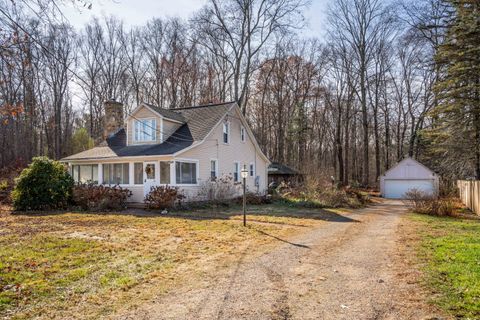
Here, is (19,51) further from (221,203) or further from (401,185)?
(401,185)

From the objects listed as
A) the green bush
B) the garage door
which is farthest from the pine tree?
the green bush

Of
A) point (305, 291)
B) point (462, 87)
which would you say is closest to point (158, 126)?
point (462, 87)

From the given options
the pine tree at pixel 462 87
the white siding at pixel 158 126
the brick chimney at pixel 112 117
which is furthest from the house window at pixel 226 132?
the pine tree at pixel 462 87

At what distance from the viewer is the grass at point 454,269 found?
15.3 feet

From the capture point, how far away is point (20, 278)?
232 inches

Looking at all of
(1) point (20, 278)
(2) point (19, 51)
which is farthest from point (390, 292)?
(2) point (19, 51)

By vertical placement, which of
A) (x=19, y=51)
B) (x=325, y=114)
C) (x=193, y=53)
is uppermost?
(x=193, y=53)

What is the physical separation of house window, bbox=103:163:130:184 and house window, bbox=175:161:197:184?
3.15 meters

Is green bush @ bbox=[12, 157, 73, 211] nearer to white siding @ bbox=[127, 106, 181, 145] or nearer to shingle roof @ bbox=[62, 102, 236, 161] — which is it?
shingle roof @ bbox=[62, 102, 236, 161]

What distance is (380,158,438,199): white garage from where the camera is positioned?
99.0 feet

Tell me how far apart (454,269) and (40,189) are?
17212mm

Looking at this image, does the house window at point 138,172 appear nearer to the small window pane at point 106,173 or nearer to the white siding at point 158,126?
the white siding at point 158,126

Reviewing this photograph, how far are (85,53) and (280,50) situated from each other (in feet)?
58.4

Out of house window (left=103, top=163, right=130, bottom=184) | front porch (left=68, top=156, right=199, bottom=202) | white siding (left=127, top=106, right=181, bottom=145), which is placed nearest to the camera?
front porch (left=68, top=156, right=199, bottom=202)
